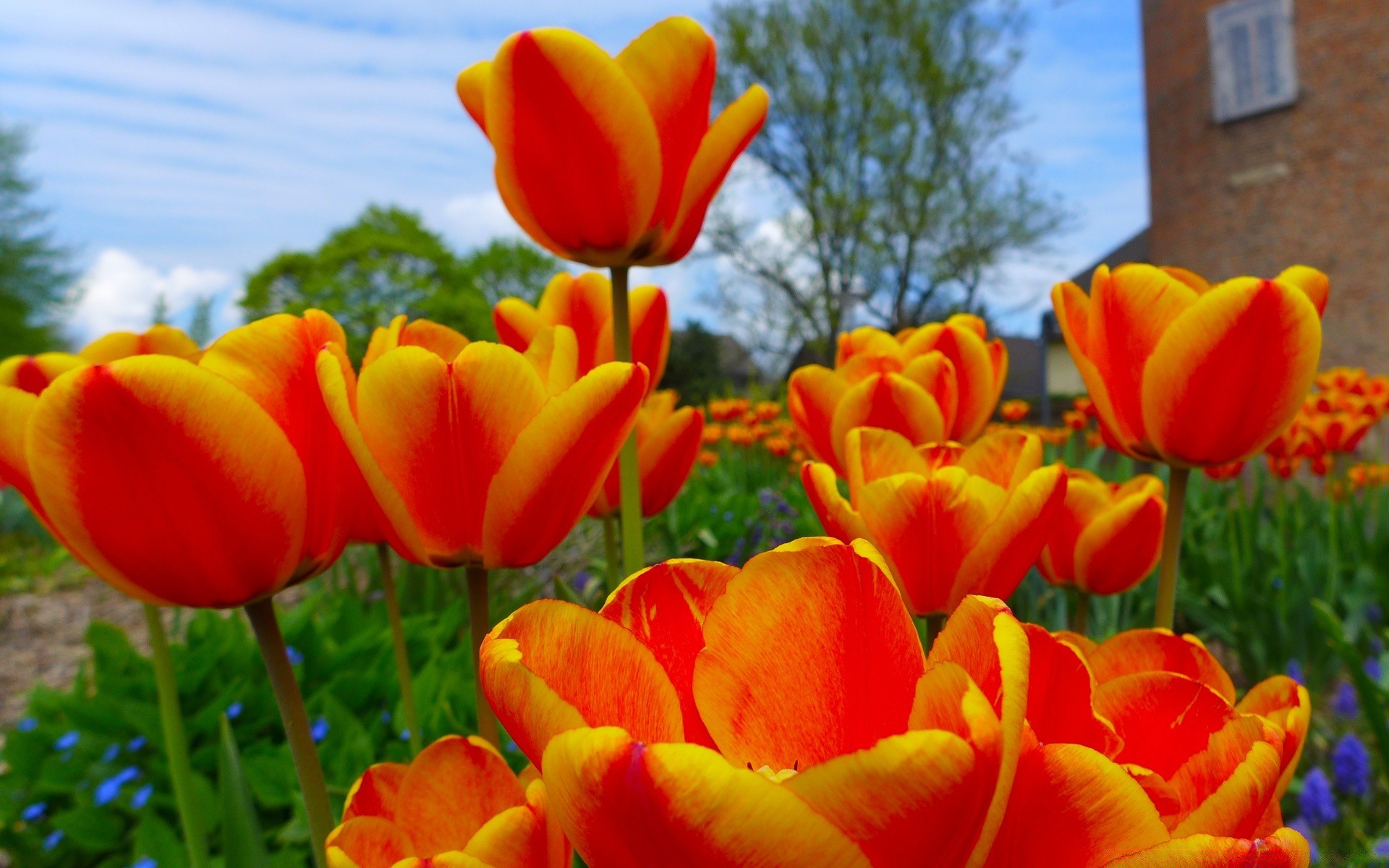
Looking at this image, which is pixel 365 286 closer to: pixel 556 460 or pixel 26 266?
pixel 556 460

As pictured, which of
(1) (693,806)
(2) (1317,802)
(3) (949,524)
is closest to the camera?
(1) (693,806)

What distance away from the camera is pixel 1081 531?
990 mm

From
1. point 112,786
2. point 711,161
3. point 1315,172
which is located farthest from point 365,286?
point 1315,172

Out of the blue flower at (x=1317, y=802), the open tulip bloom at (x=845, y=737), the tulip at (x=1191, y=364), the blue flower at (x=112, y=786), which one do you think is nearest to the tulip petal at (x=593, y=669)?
the open tulip bloom at (x=845, y=737)

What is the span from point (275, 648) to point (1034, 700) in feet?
1.51

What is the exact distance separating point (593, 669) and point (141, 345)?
2.54ft

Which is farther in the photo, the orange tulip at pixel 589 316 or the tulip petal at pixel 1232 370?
the orange tulip at pixel 589 316

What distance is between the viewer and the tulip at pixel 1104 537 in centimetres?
96

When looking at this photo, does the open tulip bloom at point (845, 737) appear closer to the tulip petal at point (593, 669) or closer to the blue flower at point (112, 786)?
the tulip petal at point (593, 669)

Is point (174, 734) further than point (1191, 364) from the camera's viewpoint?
Yes

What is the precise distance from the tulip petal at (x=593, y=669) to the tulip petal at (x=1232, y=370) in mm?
603

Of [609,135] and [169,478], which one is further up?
[609,135]

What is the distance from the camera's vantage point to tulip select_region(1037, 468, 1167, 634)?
965 mm

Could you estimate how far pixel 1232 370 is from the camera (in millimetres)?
770
